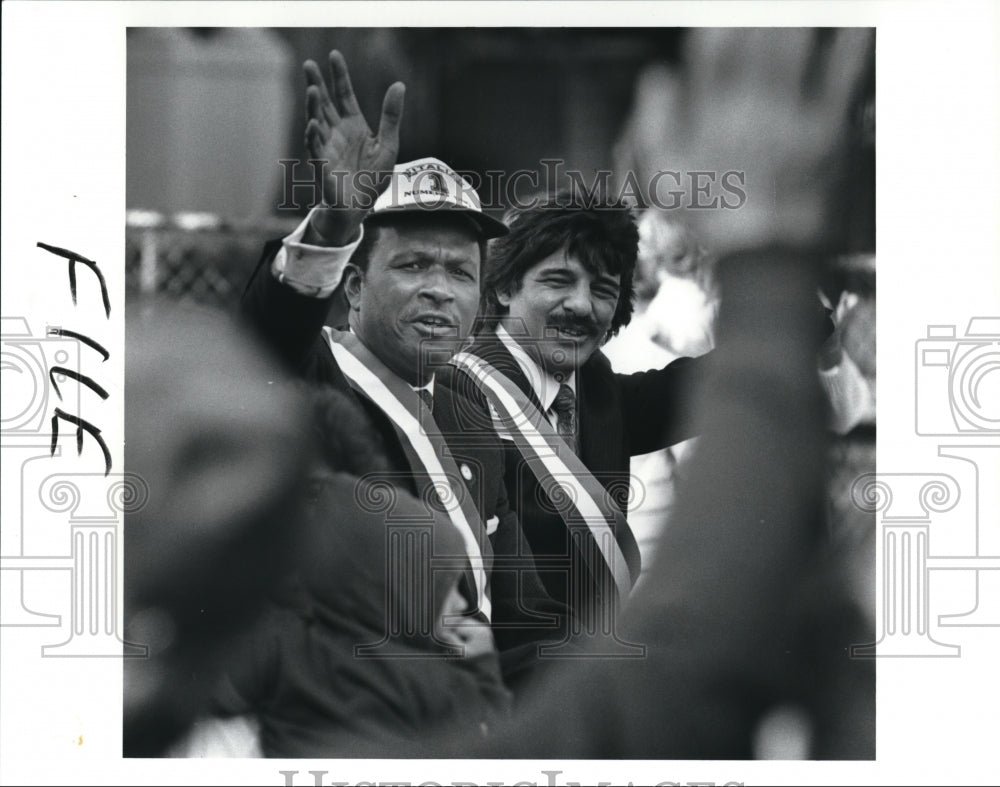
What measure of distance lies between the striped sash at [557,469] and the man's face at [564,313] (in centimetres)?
12

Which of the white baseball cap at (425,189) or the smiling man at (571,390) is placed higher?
the white baseball cap at (425,189)

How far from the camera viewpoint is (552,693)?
285cm

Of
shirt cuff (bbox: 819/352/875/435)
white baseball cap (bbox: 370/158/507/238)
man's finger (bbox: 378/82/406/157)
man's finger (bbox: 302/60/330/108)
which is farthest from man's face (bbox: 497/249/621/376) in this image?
man's finger (bbox: 302/60/330/108)

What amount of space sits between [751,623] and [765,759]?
0.37m

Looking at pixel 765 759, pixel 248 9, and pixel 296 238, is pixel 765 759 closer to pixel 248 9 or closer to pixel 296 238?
pixel 296 238

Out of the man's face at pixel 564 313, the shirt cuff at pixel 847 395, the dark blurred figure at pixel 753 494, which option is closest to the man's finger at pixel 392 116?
the man's face at pixel 564 313

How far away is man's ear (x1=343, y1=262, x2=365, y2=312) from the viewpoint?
2.84m

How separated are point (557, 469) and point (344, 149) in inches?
39.5

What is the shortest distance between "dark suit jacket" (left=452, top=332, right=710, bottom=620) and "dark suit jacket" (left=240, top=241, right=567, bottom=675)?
4 cm

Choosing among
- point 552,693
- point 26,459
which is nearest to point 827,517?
point 552,693

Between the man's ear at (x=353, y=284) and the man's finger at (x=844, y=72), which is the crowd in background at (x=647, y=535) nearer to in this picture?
the man's finger at (x=844, y=72)

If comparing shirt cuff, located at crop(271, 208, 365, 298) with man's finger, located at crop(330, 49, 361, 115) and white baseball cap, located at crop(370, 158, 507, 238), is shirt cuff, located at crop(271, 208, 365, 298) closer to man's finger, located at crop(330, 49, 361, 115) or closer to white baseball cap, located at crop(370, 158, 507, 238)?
white baseball cap, located at crop(370, 158, 507, 238)

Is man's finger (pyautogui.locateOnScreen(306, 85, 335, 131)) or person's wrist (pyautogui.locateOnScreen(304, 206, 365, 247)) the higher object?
man's finger (pyautogui.locateOnScreen(306, 85, 335, 131))

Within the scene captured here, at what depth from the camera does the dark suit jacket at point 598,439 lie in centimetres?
284
